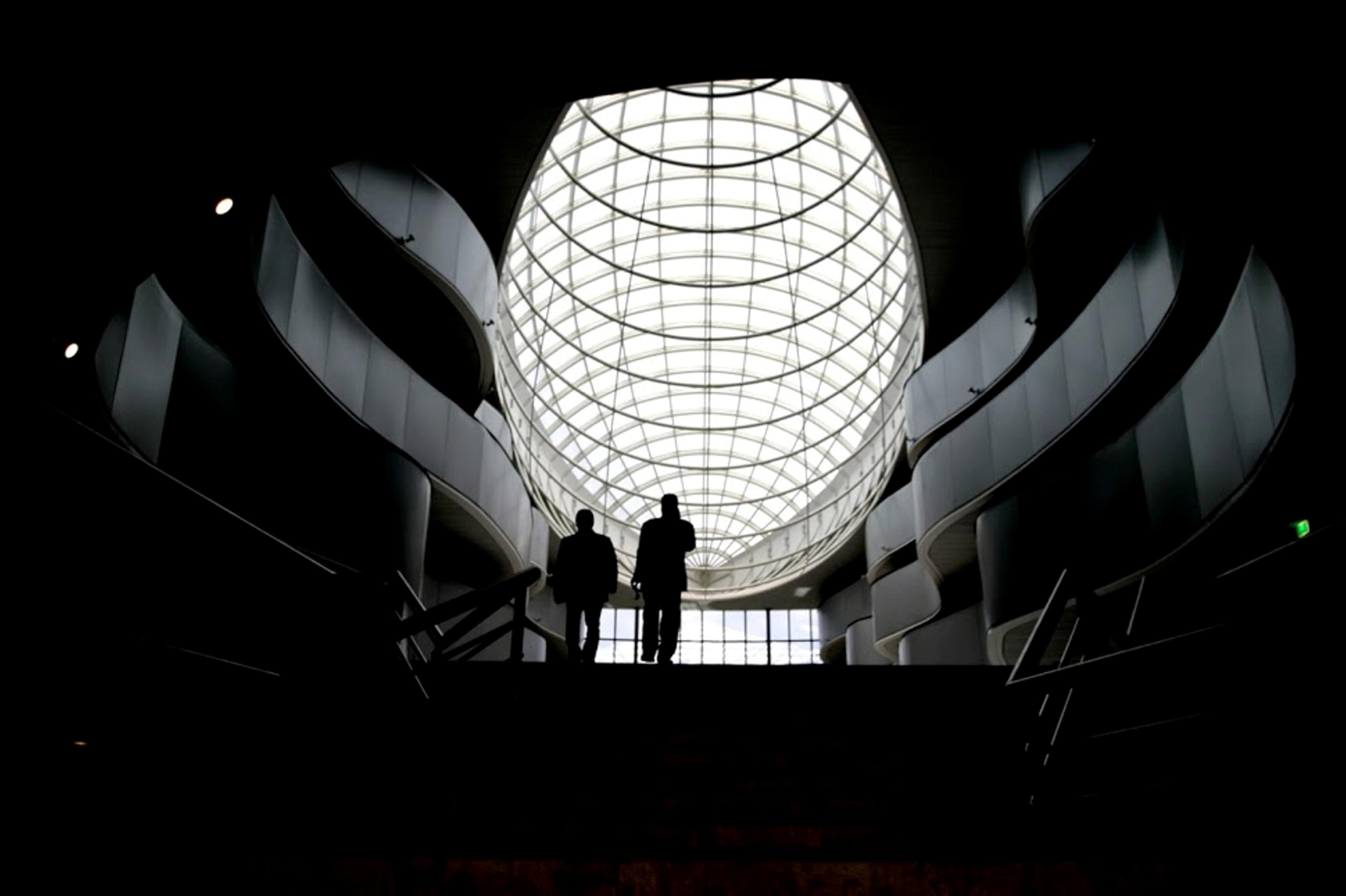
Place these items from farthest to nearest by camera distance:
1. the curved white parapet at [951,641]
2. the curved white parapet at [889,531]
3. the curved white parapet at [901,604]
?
the curved white parapet at [889,531] → the curved white parapet at [901,604] → the curved white parapet at [951,641]

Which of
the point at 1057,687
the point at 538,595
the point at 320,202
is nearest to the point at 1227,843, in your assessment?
the point at 1057,687

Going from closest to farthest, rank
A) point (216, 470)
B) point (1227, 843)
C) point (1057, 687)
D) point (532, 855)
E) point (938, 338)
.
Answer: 1. point (1227, 843)
2. point (532, 855)
3. point (1057, 687)
4. point (216, 470)
5. point (938, 338)

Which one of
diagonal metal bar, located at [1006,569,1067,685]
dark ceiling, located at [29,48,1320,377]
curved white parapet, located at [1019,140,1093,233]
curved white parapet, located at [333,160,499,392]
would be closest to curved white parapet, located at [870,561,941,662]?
curved white parapet, located at [1019,140,1093,233]

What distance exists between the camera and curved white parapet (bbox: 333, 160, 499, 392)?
2114 cm

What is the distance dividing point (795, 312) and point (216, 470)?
35379 mm

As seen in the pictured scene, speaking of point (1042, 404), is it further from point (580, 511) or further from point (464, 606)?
point (464, 606)

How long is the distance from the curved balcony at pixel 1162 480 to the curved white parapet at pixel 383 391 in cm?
1101

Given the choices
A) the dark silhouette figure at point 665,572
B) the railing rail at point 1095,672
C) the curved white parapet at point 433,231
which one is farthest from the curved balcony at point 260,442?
the railing rail at point 1095,672

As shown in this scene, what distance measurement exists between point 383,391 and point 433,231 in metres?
3.70

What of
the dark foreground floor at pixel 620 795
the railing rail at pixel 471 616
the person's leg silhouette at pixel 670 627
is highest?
the person's leg silhouette at pixel 670 627

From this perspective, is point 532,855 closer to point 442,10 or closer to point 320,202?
point 442,10

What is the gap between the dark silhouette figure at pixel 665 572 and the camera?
12.6 m

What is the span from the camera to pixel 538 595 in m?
43.9

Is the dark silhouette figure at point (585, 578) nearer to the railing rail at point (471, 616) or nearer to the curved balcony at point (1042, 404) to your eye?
the railing rail at point (471, 616)
